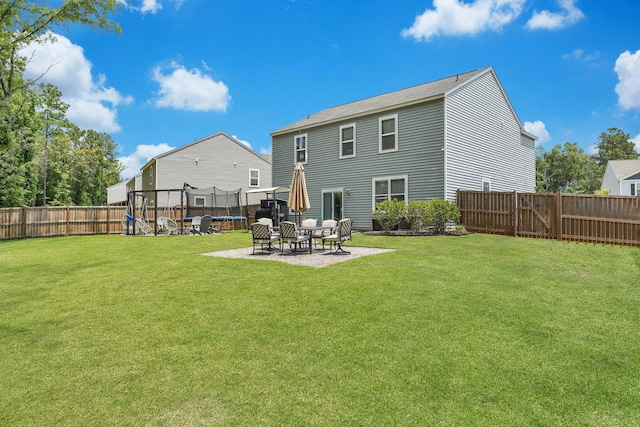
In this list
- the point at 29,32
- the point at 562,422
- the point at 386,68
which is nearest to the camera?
the point at 562,422

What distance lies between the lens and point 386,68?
19.4 m

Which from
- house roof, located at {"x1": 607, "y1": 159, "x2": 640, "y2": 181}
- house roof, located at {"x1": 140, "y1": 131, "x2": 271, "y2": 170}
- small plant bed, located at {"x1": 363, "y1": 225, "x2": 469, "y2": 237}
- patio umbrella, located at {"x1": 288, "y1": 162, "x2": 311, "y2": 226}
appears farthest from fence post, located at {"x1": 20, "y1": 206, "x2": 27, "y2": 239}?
house roof, located at {"x1": 607, "y1": 159, "x2": 640, "y2": 181}

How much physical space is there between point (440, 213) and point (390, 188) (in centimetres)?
338

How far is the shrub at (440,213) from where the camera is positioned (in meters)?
12.3

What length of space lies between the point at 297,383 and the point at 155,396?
3.68ft

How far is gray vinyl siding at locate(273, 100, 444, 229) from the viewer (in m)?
13.9

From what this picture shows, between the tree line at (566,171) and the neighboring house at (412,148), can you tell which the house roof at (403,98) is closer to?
the neighboring house at (412,148)

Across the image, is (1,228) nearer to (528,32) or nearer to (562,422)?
(562,422)

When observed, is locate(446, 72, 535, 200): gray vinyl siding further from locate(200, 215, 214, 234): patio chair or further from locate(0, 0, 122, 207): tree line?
locate(0, 0, 122, 207): tree line

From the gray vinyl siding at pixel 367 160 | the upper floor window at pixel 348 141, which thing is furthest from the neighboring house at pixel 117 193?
the upper floor window at pixel 348 141

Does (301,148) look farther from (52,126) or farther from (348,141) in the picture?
(52,126)

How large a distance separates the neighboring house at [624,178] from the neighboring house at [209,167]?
33107 mm

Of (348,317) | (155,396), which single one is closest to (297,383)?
(155,396)

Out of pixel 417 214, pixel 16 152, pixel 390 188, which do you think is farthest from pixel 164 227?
pixel 16 152
